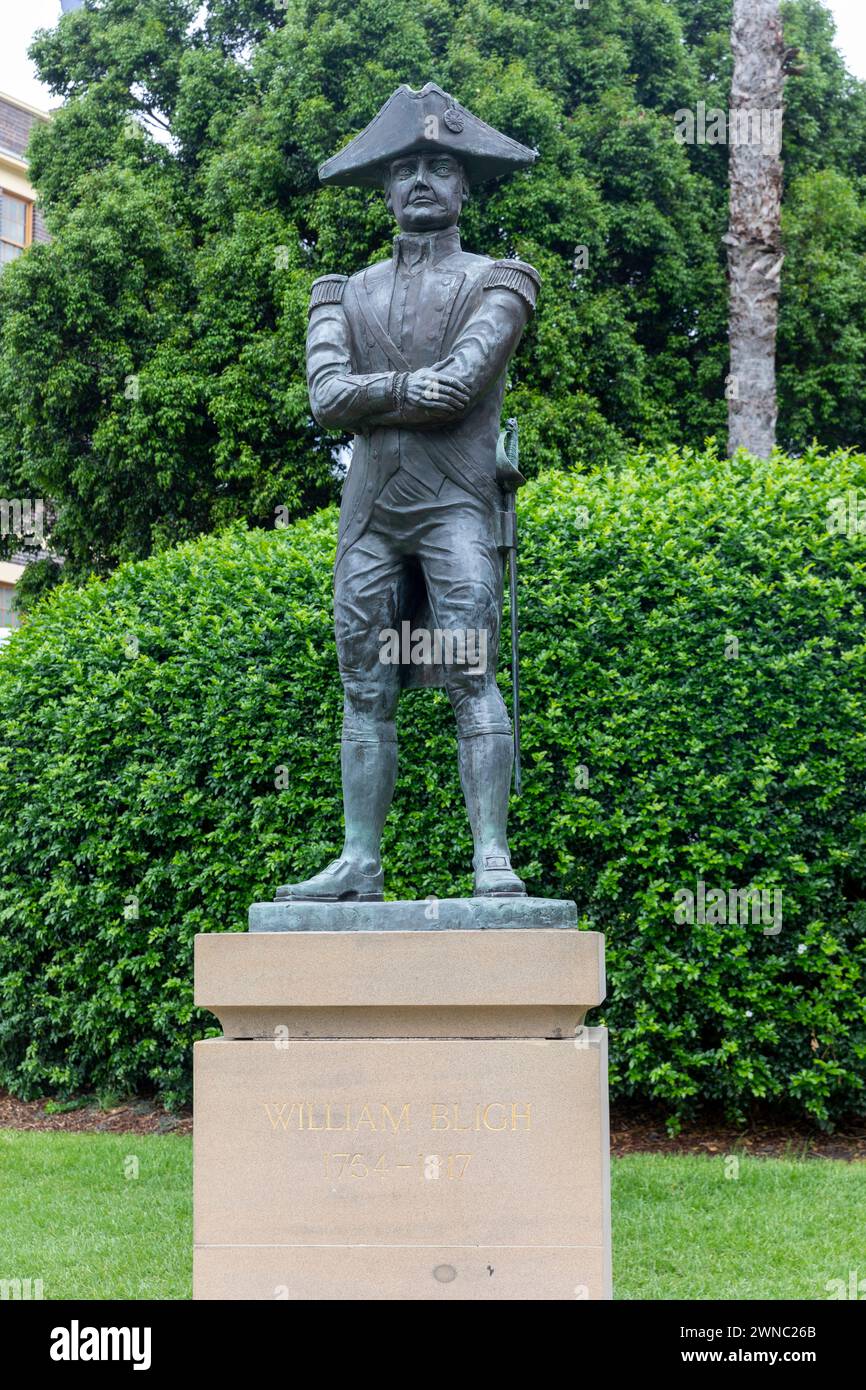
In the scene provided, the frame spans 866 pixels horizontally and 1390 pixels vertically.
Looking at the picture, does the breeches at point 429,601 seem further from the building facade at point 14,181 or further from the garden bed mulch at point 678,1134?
the building facade at point 14,181

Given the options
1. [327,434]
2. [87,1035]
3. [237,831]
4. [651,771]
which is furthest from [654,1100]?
[327,434]

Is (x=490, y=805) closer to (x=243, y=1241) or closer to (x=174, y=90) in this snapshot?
(x=243, y=1241)

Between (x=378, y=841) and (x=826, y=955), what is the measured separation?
3.34 meters

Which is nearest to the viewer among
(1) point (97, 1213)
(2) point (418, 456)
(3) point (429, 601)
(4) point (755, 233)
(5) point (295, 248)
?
(2) point (418, 456)

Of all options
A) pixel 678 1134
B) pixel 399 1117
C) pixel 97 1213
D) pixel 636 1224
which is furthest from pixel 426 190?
pixel 678 1134

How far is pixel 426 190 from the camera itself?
4.71 m

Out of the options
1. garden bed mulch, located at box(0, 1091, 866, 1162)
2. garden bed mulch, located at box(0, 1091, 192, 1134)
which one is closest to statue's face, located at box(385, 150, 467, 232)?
garden bed mulch, located at box(0, 1091, 866, 1162)

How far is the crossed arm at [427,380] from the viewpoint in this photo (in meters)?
4.45

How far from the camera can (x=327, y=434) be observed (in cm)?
1302

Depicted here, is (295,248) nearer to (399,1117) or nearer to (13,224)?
(399,1117)

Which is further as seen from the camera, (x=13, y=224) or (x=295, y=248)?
(x=13, y=224)

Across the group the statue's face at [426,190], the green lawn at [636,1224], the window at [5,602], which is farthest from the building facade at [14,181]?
the statue's face at [426,190]

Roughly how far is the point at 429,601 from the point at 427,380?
0.78 meters

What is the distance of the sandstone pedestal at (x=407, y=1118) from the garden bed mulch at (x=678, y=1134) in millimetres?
3294
